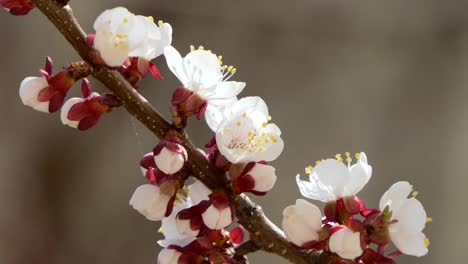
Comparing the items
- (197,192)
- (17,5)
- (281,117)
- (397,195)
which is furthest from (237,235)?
(281,117)

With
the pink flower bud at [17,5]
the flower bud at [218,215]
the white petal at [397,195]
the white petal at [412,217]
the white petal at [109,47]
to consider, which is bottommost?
the white petal at [412,217]

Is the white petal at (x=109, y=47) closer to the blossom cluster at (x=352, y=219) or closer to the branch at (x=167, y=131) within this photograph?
the branch at (x=167, y=131)

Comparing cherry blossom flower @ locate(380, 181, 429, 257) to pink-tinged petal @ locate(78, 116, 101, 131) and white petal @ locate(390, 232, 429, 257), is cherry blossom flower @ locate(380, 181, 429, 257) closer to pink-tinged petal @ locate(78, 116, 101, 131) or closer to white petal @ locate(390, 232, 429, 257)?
white petal @ locate(390, 232, 429, 257)

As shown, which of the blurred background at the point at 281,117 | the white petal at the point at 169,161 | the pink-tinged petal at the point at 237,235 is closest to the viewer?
the white petal at the point at 169,161

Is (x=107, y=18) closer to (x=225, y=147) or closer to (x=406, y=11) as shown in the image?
(x=225, y=147)

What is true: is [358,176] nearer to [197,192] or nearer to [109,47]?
[197,192]

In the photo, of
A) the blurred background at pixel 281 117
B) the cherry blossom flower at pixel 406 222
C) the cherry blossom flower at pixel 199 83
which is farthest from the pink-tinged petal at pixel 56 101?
the blurred background at pixel 281 117

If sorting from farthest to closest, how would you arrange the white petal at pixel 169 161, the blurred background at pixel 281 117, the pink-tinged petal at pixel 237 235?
the blurred background at pixel 281 117
the pink-tinged petal at pixel 237 235
the white petal at pixel 169 161

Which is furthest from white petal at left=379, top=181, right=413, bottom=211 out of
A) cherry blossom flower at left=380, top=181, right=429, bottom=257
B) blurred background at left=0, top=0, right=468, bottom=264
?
blurred background at left=0, top=0, right=468, bottom=264
